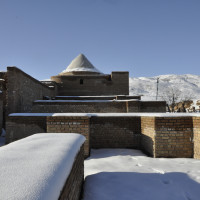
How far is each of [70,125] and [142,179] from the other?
6.83ft

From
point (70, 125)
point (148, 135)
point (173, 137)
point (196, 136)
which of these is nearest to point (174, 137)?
point (173, 137)

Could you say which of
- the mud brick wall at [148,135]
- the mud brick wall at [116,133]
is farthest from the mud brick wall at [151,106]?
the mud brick wall at [148,135]

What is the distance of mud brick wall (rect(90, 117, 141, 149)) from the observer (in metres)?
4.19

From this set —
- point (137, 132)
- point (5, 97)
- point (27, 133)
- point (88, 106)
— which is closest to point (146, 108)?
point (88, 106)

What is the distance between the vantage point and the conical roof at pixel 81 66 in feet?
63.4

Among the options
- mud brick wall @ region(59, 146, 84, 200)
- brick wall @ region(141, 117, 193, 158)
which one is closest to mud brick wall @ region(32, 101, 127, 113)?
brick wall @ region(141, 117, 193, 158)

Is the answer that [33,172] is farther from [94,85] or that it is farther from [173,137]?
[94,85]

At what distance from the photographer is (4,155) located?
1.28m

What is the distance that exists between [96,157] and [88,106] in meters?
6.08

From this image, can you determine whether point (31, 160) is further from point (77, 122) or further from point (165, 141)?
point (165, 141)

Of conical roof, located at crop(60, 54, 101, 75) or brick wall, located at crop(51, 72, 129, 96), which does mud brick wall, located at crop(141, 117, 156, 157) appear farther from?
conical roof, located at crop(60, 54, 101, 75)

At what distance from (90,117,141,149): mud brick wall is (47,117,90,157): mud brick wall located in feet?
1.79

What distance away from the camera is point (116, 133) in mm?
4215

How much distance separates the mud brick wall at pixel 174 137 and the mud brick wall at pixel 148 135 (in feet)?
0.34
